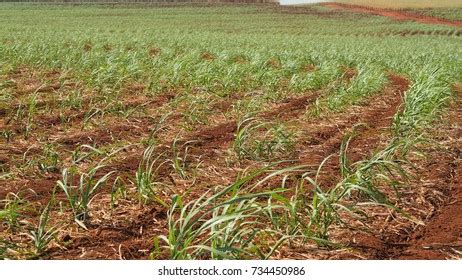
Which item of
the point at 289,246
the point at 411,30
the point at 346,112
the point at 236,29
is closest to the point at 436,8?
the point at 411,30

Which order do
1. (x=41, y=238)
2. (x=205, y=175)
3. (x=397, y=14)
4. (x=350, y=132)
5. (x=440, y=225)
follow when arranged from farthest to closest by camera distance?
(x=397, y=14) < (x=350, y=132) < (x=205, y=175) < (x=440, y=225) < (x=41, y=238)

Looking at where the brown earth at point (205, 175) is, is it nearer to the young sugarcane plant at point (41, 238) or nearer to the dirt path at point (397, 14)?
the young sugarcane plant at point (41, 238)

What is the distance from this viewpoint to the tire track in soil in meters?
3.03

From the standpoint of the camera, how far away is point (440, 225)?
344 cm

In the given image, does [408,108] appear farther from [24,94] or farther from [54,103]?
[24,94]

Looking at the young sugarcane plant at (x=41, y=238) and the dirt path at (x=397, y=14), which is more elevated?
the young sugarcane plant at (x=41, y=238)

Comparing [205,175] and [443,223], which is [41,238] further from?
[443,223]

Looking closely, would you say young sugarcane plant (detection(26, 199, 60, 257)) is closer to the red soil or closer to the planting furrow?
the planting furrow

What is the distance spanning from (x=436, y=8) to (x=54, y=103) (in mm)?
60111

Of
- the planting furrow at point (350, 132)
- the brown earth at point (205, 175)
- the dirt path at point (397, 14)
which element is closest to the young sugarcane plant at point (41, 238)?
the brown earth at point (205, 175)

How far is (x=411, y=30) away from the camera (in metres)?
46.3

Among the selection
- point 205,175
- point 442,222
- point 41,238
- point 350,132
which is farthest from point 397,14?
point 41,238

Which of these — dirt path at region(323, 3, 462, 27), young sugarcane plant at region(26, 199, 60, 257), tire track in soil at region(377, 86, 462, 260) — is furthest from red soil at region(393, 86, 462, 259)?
dirt path at region(323, 3, 462, 27)

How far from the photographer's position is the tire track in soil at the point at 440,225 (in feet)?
9.93
